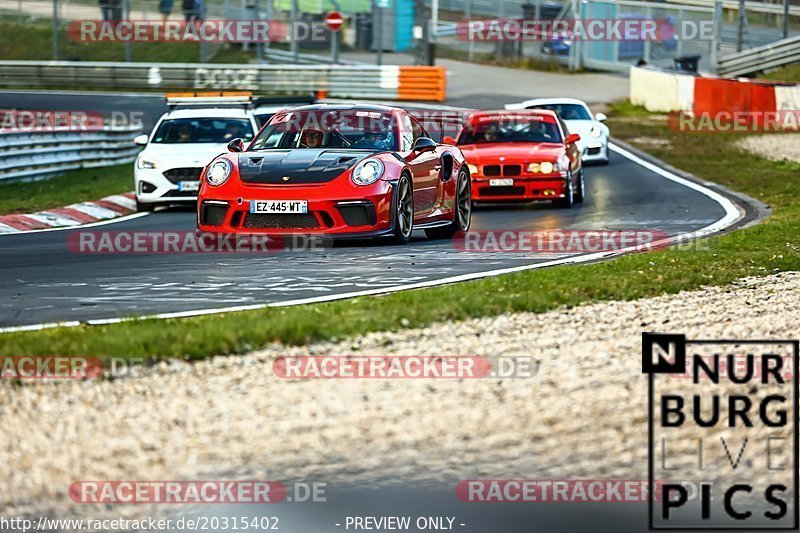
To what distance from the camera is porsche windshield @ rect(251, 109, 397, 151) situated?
13289mm

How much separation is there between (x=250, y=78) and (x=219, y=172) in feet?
109

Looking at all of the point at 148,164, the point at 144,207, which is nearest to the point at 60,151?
the point at 144,207

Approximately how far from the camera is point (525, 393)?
6.71 meters

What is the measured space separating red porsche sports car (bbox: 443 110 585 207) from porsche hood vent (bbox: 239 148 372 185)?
5.03 m

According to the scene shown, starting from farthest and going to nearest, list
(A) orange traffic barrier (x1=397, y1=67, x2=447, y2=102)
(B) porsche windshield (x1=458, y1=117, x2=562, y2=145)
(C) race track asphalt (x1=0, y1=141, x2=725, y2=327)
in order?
(A) orange traffic barrier (x1=397, y1=67, x2=447, y2=102), (B) porsche windshield (x1=458, y1=117, x2=562, y2=145), (C) race track asphalt (x1=0, y1=141, x2=725, y2=327)

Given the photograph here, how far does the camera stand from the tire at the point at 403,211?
12.7 m

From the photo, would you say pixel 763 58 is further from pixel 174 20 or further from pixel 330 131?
pixel 330 131

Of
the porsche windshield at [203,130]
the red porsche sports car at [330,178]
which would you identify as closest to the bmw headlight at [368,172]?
the red porsche sports car at [330,178]

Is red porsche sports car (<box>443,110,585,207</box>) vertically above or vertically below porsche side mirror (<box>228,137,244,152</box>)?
below

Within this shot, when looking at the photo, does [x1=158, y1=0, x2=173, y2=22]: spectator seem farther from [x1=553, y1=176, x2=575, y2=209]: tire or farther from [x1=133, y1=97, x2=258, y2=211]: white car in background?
[x1=553, y1=176, x2=575, y2=209]: tire

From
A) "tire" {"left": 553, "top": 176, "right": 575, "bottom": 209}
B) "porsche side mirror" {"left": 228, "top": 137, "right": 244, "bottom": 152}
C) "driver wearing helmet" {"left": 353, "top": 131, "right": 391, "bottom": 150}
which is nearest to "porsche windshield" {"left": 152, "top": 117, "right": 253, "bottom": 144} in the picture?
"tire" {"left": 553, "top": 176, "right": 575, "bottom": 209}

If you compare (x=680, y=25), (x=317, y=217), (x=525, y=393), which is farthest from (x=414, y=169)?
(x=680, y=25)

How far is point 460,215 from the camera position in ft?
47.6

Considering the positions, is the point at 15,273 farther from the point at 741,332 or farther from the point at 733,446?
the point at 733,446
